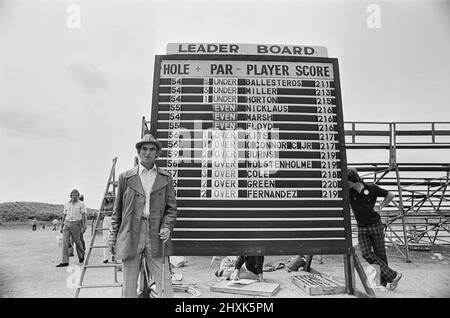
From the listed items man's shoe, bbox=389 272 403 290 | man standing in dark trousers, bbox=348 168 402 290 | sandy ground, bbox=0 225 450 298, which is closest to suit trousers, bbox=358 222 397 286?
man standing in dark trousers, bbox=348 168 402 290

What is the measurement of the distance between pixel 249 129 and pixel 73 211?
6.01m

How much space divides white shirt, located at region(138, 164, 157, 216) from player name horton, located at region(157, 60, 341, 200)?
2.68 feet

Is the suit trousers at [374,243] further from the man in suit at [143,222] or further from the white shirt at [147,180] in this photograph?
the white shirt at [147,180]

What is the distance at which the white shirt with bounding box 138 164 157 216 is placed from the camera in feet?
12.5

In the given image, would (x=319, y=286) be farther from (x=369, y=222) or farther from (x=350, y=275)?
(x=369, y=222)

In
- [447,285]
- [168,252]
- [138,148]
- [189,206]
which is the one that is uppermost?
[138,148]

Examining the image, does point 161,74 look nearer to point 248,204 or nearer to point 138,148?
point 138,148

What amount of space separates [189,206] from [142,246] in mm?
1169

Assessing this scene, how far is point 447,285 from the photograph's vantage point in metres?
5.96

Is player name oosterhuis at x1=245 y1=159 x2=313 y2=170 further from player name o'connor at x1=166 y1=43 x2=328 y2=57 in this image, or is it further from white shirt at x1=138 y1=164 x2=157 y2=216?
player name o'connor at x1=166 y1=43 x2=328 y2=57

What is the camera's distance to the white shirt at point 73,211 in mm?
8258

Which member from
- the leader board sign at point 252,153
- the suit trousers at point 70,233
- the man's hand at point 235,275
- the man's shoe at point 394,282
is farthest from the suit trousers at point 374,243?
the suit trousers at point 70,233

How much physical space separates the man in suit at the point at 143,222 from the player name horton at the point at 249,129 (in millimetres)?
887
